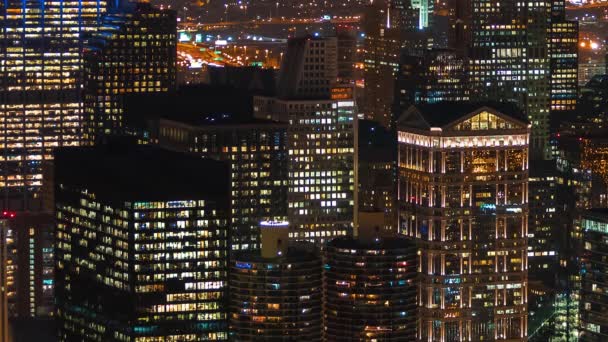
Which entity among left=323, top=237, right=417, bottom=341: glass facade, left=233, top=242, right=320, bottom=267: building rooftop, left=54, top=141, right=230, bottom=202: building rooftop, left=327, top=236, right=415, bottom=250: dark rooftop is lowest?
left=323, top=237, right=417, bottom=341: glass facade

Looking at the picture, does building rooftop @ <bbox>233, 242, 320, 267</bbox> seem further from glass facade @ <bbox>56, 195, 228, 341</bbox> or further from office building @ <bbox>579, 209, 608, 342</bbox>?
office building @ <bbox>579, 209, 608, 342</bbox>

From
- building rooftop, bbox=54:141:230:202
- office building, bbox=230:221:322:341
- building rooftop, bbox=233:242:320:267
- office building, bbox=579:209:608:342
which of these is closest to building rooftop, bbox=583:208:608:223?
office building, bbox=579:209:608:342

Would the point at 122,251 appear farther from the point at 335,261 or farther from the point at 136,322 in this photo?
the point at 335,261

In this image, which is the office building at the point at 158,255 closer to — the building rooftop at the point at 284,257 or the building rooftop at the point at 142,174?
the building rooftop at the point at 142,174

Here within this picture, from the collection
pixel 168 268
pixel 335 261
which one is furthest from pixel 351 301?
pixel 168 268

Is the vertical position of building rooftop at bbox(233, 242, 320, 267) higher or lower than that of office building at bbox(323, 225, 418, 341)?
higher

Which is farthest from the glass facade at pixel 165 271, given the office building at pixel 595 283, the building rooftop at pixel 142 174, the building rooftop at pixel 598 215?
the building rooftop at pixel 598 215
